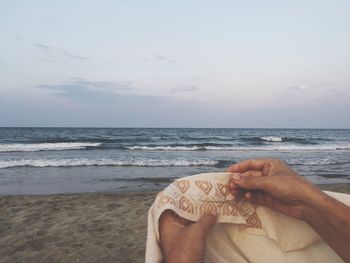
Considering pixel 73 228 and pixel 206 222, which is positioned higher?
pixel 206 222

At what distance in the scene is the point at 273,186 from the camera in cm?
129

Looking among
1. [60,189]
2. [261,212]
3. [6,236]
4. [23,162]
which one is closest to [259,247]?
[261,212]

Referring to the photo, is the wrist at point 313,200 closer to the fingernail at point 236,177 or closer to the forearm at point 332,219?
the forearm at point 332,219

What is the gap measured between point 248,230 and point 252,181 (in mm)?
255

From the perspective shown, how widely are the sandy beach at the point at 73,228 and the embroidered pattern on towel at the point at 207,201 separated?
7.81 ft

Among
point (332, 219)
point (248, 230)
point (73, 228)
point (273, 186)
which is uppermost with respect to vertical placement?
point (273, 186)

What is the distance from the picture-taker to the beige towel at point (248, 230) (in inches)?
54.6

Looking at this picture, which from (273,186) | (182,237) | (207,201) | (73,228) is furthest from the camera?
(73,228)

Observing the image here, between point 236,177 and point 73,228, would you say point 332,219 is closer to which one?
point 236,177

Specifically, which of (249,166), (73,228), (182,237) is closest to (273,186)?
(249,166)

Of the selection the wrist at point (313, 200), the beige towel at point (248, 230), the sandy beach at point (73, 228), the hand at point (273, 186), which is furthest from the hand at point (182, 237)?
the sandy beach at point (73, 228)

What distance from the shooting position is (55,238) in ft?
13.4

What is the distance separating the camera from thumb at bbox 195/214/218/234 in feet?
3.87

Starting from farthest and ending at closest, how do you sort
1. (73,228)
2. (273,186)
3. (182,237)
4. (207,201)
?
(73,228), (207,201), (273,186), (182,237)
